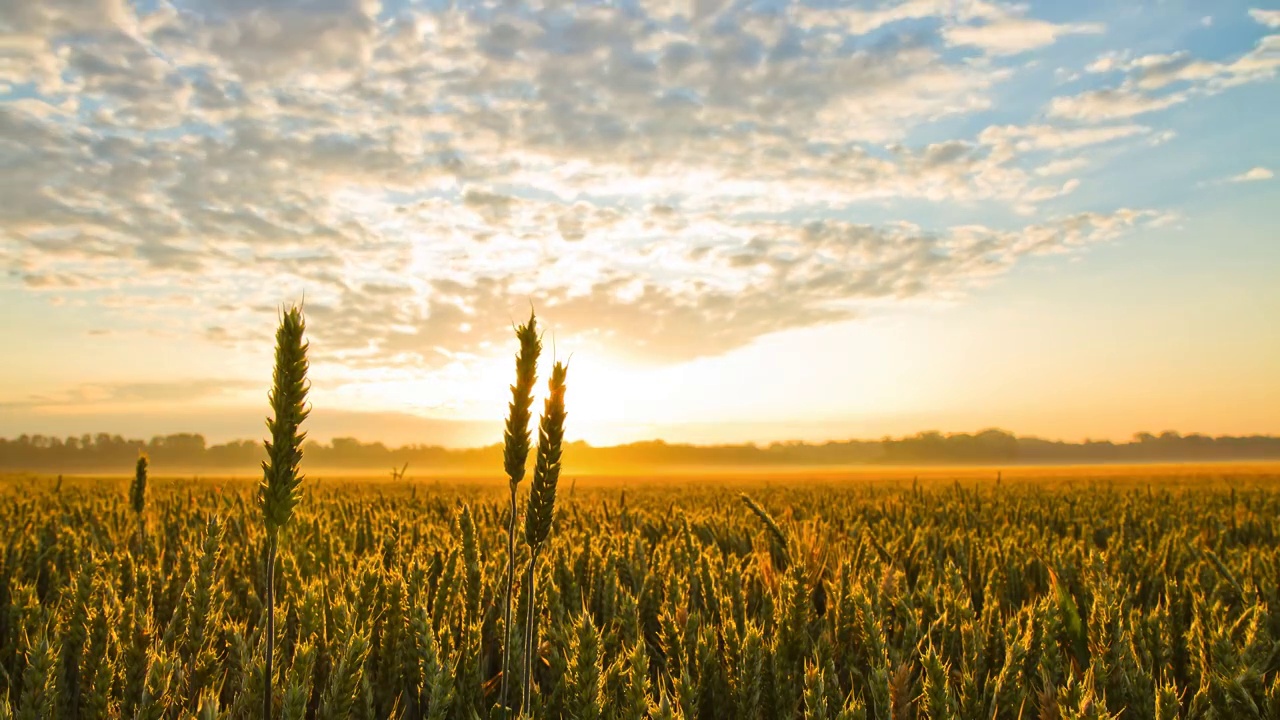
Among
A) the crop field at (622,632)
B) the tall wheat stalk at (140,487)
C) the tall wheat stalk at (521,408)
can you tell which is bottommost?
the crop field at (622,632)

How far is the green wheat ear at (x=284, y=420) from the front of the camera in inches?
46.9

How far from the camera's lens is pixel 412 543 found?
384 cm

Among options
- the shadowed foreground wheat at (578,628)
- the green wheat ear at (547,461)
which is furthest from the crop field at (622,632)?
the green wheat ear at (547,461)

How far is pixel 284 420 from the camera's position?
120 centimetres

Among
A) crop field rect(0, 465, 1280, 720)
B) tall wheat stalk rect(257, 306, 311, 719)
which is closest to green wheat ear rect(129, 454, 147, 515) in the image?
crop field rect(0, 465, 1280, 720)

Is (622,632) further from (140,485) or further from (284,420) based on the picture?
(140,485)

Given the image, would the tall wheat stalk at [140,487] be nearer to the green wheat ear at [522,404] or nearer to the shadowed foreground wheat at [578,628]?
the shadowed foreground wheat at [578,628]

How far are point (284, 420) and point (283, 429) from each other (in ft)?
0.06

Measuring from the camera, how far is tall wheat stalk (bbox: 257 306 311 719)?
46.8 inches

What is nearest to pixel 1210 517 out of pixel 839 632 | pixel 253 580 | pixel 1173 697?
pixel 839 632

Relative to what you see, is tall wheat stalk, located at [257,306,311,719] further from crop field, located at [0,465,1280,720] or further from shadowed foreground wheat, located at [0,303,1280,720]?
crop field, located at [0,465,1280,720]

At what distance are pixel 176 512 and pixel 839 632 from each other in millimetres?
5436

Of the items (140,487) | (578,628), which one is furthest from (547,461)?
(140,487)

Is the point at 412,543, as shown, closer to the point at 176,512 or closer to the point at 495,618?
the point at 495,618
